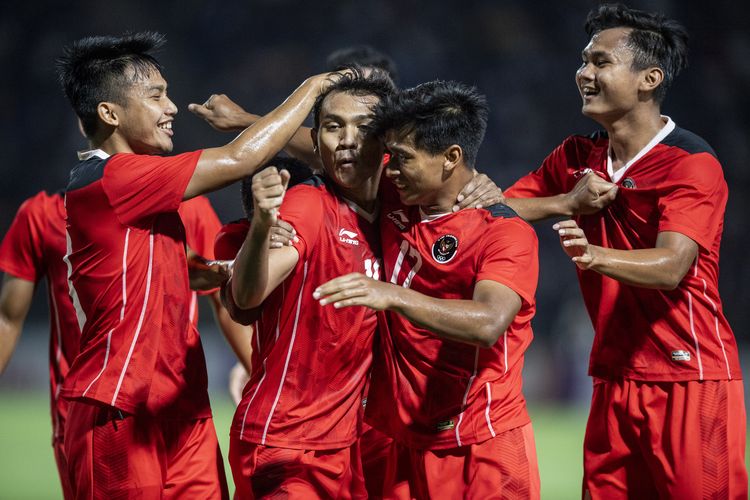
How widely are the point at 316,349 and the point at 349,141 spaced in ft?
2.65

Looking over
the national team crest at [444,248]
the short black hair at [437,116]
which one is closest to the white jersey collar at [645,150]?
the short black hair at [437,116]

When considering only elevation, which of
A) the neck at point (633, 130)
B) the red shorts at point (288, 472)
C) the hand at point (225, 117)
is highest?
the hand at point (225, 117)

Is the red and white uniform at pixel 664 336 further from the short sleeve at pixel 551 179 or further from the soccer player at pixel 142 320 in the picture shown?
the soccer player at pixel 142 320

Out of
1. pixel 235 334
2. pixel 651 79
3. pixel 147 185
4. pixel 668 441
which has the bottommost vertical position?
pixel 668 441

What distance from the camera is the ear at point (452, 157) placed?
139 inches

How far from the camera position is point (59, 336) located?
486 cm

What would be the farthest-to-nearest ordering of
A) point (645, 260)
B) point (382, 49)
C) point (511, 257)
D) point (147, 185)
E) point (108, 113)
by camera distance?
point (382, 49), point (108, 113), point (645, 260), point (147, 185), point (511, 257)

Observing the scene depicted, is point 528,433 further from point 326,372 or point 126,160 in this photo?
point 126,160

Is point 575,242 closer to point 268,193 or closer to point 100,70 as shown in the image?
point 268,193

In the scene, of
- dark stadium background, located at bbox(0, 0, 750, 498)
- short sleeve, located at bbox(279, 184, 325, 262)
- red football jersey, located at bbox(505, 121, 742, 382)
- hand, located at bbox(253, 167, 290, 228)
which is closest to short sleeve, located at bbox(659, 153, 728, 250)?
red football jersey, located at bbox(505, 121, 742, 382)

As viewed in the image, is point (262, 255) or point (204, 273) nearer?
point (262, 255)

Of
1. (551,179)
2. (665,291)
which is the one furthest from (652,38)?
(665,291)

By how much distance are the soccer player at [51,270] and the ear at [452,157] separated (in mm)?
1863

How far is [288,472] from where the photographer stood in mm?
3344
